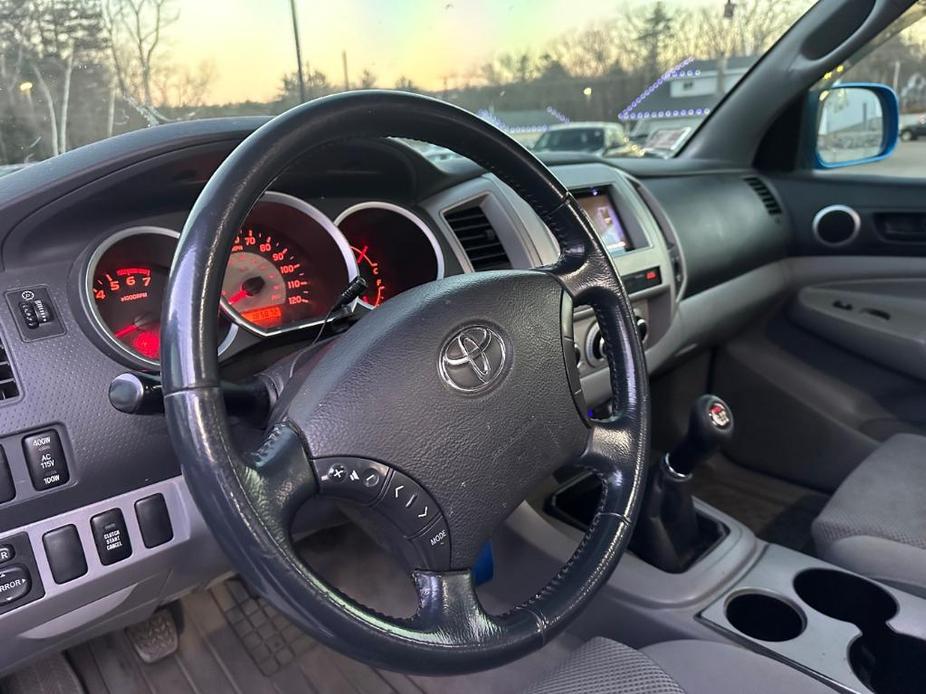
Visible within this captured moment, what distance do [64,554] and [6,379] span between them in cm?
24

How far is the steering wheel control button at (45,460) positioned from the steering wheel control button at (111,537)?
0.08 meters

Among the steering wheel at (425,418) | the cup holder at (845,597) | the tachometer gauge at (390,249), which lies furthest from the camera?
the tachometer gauge at (390,249)

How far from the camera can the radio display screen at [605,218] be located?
1.94 meters

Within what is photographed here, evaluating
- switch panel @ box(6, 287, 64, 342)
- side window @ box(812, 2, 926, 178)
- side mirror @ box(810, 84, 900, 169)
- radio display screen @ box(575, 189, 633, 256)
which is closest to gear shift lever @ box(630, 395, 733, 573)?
radio display screen @ box(575, 189, 633, 256)

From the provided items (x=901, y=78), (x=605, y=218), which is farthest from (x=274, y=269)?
(x=901, y=78)

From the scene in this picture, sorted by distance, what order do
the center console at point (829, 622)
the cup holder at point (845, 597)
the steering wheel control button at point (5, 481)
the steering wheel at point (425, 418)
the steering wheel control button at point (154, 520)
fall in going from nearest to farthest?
1. the steering wheel at point (425, 418)
2. the steering wheel control button at point (5, 481)
3. the steering wheel control button at point (154, 520)
4. the center console at point (829, 622)
5. the cup holder at point (845, 597)

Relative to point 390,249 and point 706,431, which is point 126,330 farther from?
point 706,431

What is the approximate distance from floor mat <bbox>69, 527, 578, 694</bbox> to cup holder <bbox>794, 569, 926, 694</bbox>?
1.50 feet

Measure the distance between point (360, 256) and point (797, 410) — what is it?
1.57 metres

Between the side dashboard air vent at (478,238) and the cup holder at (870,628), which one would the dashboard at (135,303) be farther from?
the cup holder at (870,628)

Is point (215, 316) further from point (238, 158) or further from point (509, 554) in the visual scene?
point (509, 554)

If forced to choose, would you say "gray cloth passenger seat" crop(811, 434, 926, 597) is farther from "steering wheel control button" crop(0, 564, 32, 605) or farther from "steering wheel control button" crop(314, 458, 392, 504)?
"steering wheel control button" crop(0, 564, 32, 605)

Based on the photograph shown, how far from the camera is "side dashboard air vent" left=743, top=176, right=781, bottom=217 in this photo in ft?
8.39

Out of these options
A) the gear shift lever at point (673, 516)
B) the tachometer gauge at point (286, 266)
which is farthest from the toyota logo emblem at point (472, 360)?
the gear shift lever at point (673, 516)
